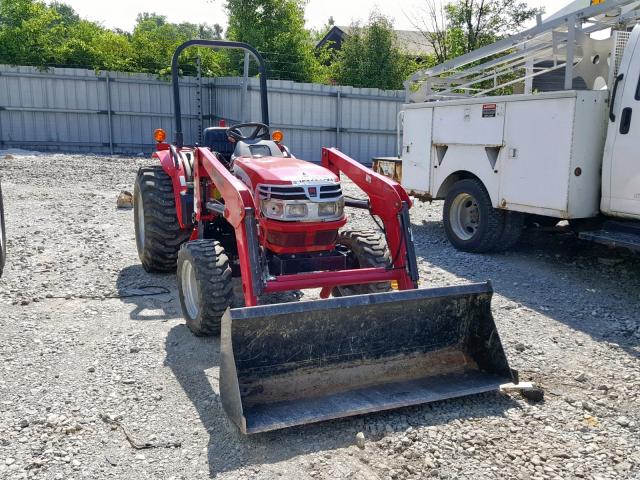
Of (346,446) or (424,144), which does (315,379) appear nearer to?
(346,446)

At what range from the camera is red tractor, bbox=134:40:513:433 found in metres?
3.63

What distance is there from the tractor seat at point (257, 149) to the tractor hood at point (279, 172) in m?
0.23

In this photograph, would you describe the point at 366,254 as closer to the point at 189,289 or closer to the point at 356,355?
the point at 356,355

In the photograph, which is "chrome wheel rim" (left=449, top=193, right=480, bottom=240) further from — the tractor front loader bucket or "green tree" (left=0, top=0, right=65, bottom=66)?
"green tree" (left=0, top=0, right=65, bottom=66)

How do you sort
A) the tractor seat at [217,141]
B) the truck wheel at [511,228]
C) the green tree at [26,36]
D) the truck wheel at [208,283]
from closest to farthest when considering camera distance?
the truck wheel at [208,283]
the tractor seat at [217,141]
the truck wheel at [511,228]
the green tree at [26,36]

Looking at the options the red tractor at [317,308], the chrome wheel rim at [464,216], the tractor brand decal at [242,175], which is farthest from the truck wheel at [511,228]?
the tractor brand decal at [242,175]

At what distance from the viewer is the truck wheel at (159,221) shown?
6090 mm

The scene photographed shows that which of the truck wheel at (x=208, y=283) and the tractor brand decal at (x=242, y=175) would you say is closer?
the truck wheel at (x=208, y=283)

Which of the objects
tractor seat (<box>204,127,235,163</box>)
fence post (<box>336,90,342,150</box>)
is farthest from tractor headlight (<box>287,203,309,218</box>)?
fence post (<box>336,90,342,150</box>)

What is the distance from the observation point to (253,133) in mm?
5852

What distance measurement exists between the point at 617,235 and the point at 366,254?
3056 millimetres

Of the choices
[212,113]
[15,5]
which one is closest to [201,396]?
[212,113]

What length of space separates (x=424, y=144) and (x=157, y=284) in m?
4.36

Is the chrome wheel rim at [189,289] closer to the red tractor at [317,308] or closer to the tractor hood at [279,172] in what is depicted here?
the red tractor at [317,308]
